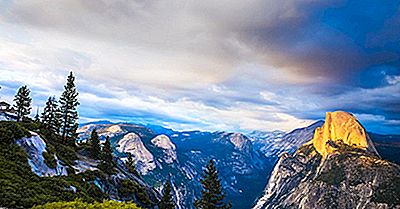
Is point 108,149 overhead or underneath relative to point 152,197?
overhead

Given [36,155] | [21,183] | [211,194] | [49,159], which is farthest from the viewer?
[211,194]

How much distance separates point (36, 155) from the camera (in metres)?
43.6

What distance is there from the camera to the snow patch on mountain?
41.2m

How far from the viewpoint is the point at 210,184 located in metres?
62.1

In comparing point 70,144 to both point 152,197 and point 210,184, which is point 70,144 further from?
point 210,184

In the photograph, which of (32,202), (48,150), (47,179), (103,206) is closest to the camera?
(103,206)

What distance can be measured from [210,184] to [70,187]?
30.4 m

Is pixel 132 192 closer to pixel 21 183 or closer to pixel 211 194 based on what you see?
pixel 211 194

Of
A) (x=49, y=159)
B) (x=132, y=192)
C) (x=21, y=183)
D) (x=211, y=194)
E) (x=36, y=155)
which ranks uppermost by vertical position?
(x=36, y=155)

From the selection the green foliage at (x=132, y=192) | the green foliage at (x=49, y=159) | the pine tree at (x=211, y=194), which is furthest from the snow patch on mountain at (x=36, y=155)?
the pine tree at (x=211, y=194)

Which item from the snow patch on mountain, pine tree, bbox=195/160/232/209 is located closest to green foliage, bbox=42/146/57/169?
the snow patch on mountain

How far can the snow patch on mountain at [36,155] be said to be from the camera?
41156 millimetres

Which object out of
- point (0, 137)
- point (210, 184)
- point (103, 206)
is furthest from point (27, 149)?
point (210, 184)

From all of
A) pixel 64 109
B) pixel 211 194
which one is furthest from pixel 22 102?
pixel 211 194
